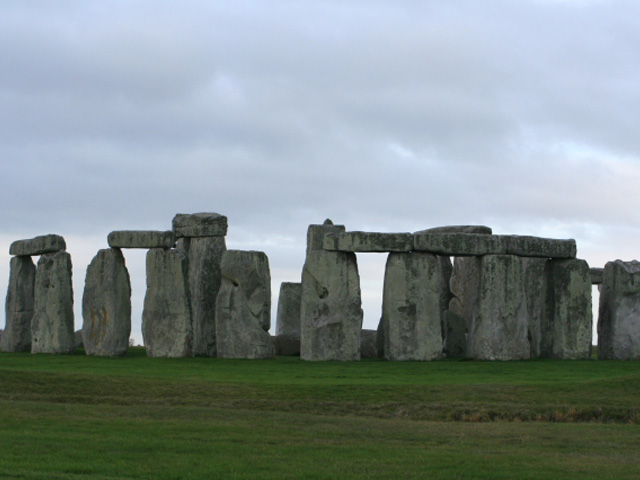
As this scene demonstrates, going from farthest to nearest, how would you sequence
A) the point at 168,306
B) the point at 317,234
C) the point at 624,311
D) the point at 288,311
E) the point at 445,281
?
the point at 445,281 → the point at 288,311 → the point at 317,234 → the point at 624,311 → the point at 168,306

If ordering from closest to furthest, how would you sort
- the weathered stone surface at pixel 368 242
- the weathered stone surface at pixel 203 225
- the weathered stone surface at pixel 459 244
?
the weathered stone surface at pixel 368 242 < the weathered stone surface at pixel 459 244 < the weathered stone surface at pixel 203 225

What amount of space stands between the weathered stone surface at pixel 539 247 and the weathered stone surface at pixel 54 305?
36.3ft

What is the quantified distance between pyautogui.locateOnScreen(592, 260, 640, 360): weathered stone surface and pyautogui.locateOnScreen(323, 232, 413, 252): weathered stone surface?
5260 mm

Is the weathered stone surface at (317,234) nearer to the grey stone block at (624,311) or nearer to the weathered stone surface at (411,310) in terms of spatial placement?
the weathered stone surface at (411,310)

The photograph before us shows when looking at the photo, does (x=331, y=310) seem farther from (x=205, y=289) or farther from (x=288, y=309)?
(x=288, y=309)

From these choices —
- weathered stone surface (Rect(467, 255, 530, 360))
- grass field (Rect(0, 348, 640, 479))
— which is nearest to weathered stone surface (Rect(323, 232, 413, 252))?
weathered stone surface (Rect(467, 255, 530, 360))

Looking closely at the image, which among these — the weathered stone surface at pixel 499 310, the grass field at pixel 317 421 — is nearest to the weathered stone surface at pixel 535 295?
the weathered stone surface at pixel 499 310

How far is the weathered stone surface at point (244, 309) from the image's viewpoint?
2648 cm

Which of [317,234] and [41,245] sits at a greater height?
[317,234]

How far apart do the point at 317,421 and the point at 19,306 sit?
16.3 metres

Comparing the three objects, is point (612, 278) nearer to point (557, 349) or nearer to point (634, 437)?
point (557, 349)

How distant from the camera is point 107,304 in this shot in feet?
91.0

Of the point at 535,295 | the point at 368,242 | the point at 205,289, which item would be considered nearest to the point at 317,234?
the point at 205,289

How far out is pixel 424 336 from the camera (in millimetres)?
26328
